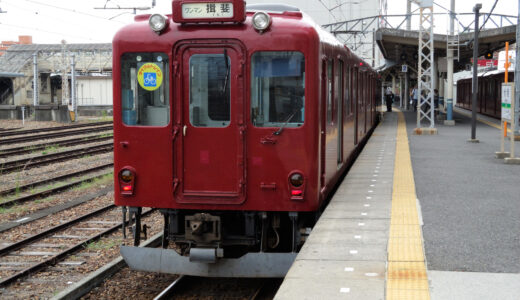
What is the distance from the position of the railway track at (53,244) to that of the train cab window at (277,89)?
11.3 ft

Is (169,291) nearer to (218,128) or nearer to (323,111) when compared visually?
(218,128)

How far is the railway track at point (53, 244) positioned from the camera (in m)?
7.72

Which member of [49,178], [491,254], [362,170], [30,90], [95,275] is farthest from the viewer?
[30,90]

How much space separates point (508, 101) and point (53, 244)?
9.57 meters

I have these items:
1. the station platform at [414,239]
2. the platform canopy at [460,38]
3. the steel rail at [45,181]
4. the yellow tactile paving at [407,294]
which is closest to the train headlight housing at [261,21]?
the station platform at [414,239]

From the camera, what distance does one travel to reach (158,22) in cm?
632

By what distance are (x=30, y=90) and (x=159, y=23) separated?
186 feet

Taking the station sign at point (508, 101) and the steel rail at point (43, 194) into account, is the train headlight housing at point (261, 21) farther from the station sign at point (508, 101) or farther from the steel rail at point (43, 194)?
the station sign at point (508, 101)

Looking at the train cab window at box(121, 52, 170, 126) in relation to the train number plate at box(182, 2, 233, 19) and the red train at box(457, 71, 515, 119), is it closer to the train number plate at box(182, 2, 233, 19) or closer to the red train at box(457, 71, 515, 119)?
the train number plate at box(182, 2, 233, 19)

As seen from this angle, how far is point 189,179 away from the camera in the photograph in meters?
6.41

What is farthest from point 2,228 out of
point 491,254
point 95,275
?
point 491,254

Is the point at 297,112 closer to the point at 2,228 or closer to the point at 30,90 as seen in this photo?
the point at 2,228

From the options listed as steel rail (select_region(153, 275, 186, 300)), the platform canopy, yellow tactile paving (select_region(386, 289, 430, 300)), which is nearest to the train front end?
steel rail (select_region(153, 275, 186, 300))

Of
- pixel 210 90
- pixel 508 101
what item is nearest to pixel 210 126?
pixel 210 90
